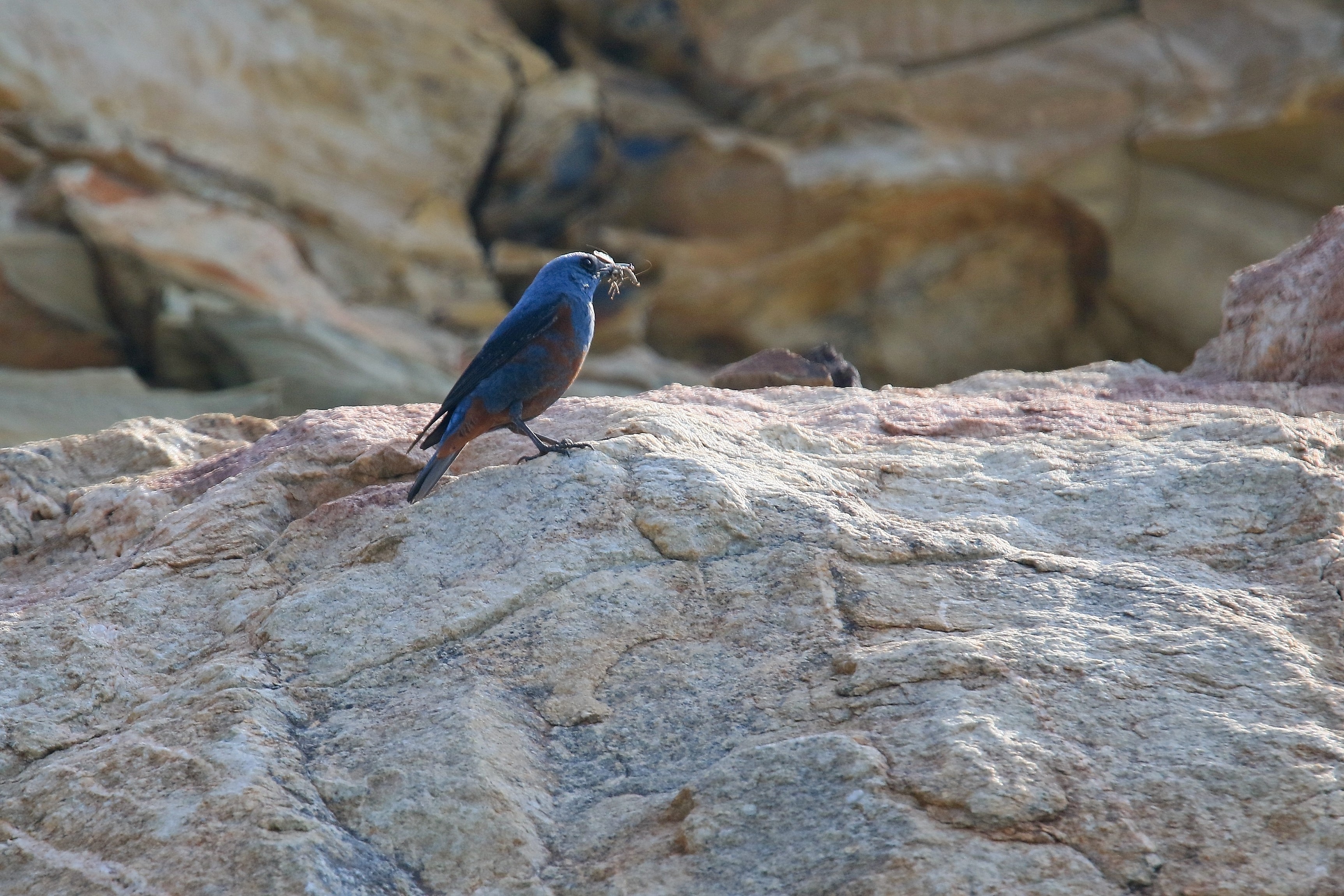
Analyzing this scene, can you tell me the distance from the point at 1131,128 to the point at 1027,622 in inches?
427

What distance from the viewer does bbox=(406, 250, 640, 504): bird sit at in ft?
12.4

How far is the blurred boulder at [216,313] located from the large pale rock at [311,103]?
51cm

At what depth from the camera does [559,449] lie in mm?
3674

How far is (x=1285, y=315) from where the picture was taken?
15.5 ft

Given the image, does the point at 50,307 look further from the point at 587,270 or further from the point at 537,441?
the point at 537,441

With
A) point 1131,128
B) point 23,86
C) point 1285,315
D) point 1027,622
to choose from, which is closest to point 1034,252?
point 1131,128

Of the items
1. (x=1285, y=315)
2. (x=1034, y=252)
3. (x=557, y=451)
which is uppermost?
(x=1285, y=315)

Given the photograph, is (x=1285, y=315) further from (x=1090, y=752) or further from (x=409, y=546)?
(x=409, y=546)

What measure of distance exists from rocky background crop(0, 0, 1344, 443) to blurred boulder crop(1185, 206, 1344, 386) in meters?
6.78

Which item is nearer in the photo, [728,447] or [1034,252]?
[728,447]

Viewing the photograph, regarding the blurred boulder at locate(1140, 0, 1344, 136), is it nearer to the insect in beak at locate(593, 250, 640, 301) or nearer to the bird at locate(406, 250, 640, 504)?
the insect in beak at locate(593, 250, 640, 301)

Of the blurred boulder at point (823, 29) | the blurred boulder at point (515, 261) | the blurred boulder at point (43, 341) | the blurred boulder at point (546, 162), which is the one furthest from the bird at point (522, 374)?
the blurred boulder at point (823, 29)

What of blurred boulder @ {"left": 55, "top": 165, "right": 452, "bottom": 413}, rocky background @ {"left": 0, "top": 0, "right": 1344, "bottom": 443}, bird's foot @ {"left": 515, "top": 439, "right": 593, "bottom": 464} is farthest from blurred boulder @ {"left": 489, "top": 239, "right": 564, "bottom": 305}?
bird's foot @ {"left": 515, "top": 439, "right": 593, "bottom": 464}

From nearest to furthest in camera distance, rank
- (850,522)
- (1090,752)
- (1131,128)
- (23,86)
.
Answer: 1. (1090,752)
2. (850,522)
3. (23,86)
4. (1131,128)
